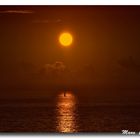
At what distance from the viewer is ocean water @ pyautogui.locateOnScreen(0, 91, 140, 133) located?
2.66 meters

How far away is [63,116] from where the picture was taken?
280 cm

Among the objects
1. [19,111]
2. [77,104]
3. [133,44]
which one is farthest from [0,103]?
[133,44]

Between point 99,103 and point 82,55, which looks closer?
point 99,103

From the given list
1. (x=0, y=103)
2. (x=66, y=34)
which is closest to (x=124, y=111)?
(x=66, y=34)

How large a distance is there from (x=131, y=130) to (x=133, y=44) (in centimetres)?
72

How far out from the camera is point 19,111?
277 centimetres

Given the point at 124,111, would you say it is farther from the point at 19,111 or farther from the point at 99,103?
the point at 19,111

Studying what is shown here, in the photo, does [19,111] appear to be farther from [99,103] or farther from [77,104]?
[99,103]

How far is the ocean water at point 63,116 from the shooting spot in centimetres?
266

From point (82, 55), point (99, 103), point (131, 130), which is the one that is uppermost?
point (82, 55)

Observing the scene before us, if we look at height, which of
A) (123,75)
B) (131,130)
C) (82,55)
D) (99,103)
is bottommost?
(131,130)

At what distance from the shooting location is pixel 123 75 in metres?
2.76

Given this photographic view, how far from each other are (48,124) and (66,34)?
78 centimetres

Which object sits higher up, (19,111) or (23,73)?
(23,73)
